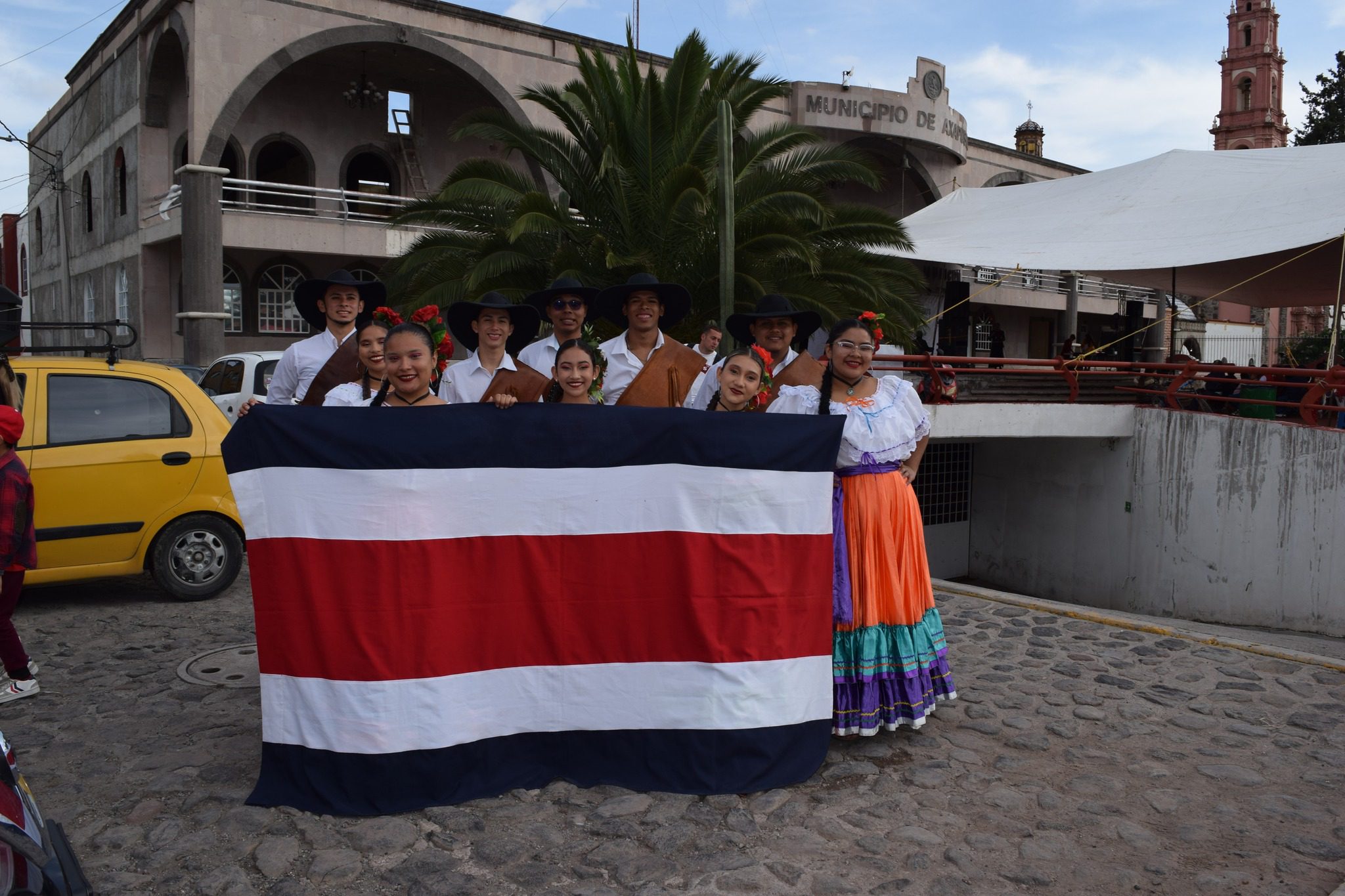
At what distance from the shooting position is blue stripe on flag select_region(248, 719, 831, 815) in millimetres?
3861

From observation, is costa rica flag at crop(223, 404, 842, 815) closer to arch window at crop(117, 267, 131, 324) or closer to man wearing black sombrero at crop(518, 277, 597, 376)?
man wearing black sombrero at crop(518, 277, 597, 376)

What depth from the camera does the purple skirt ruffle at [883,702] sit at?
4.54m

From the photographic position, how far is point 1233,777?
14.3 feet

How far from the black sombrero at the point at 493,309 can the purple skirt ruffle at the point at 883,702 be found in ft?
8.39

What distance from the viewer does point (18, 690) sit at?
17.0 ft

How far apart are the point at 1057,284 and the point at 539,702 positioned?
98.4ft

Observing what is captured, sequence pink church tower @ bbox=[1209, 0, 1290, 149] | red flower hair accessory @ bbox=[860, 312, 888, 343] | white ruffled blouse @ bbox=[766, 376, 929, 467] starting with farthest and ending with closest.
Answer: pink church tower @ bbox=[1209, 0, 1290, 149] < red flower hair accessory @ bbox=[860, 312, 888, 343] < white ruffled blouse @ bbox=[766, 376, 929, 467]

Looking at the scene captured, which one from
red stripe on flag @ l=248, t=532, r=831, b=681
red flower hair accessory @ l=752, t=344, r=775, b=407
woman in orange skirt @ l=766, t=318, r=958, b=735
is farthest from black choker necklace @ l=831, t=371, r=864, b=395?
red stripe on flag @ l=248, t=532, r=831, b=681

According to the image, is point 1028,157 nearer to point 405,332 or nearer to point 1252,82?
point 405,332

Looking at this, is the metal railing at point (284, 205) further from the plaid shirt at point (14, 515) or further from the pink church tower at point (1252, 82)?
the pink church tower at point (1252, 82)

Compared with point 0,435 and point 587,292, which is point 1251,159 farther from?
point 0,435

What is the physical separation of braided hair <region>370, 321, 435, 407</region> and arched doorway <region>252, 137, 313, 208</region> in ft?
62.3

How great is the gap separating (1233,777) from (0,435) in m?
5.80

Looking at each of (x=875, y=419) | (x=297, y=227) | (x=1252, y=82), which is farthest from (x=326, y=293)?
(x=1252, y=82)
